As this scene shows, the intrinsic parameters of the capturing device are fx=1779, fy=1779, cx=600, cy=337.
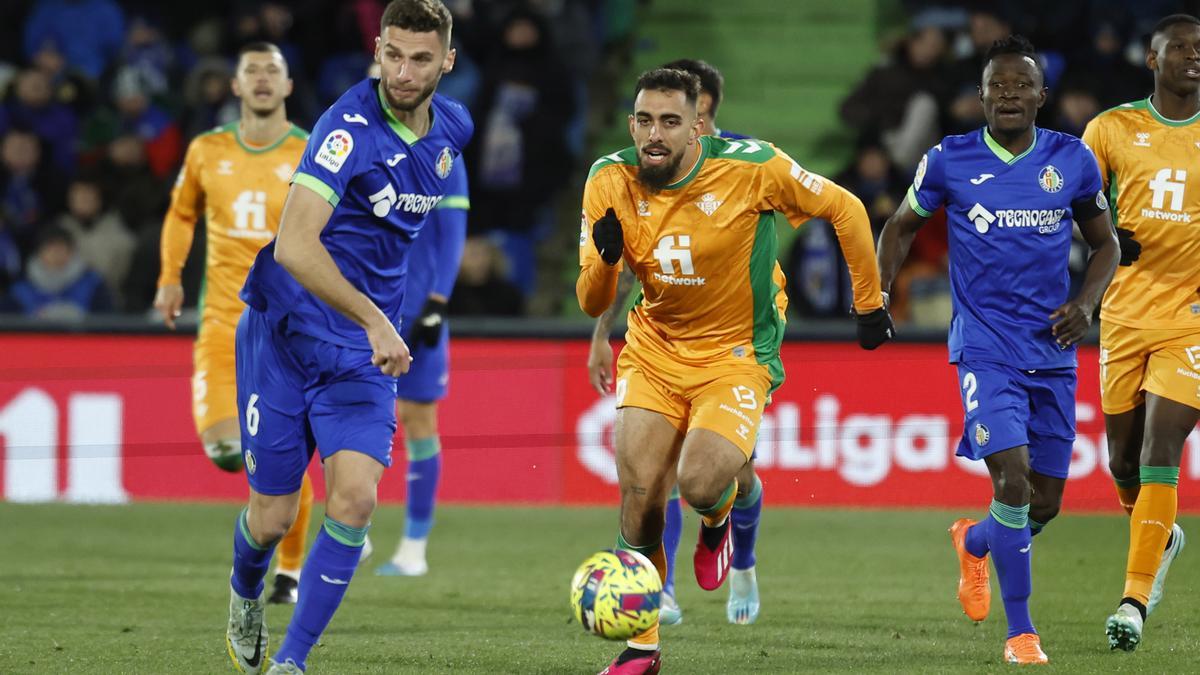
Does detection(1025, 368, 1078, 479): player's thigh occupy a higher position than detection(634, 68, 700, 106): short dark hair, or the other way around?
detection(634, 68, 700, 106): short dark hair

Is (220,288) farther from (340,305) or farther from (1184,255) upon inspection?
(1184,255)

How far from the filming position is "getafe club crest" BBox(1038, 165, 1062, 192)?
7.14 metres

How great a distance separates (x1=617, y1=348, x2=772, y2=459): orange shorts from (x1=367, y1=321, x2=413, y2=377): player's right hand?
1.35 m

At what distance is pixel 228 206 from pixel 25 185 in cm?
739

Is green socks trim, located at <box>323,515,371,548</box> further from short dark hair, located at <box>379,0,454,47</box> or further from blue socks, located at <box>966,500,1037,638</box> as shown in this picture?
blue socks, located at <box>966,500,1037,638</box>

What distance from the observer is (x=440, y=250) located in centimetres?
988

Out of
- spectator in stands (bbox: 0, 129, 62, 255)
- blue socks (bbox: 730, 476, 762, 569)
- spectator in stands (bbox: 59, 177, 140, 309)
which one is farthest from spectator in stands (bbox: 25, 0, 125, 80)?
blue socks (bbox: 730, 476, 762, 569)

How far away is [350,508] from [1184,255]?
3.84 metres

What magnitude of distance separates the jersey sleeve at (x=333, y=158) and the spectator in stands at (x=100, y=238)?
30.8ft

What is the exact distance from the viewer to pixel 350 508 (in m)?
6.20

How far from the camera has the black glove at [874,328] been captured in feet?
23.0

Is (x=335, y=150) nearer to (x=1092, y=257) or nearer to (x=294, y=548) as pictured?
(x=1092, y=257)

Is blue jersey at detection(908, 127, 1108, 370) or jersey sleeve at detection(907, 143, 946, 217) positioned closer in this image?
blue jersey at detection(908, 127, 1108, 370)

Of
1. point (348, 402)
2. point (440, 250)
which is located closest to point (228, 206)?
point (440, 250)
